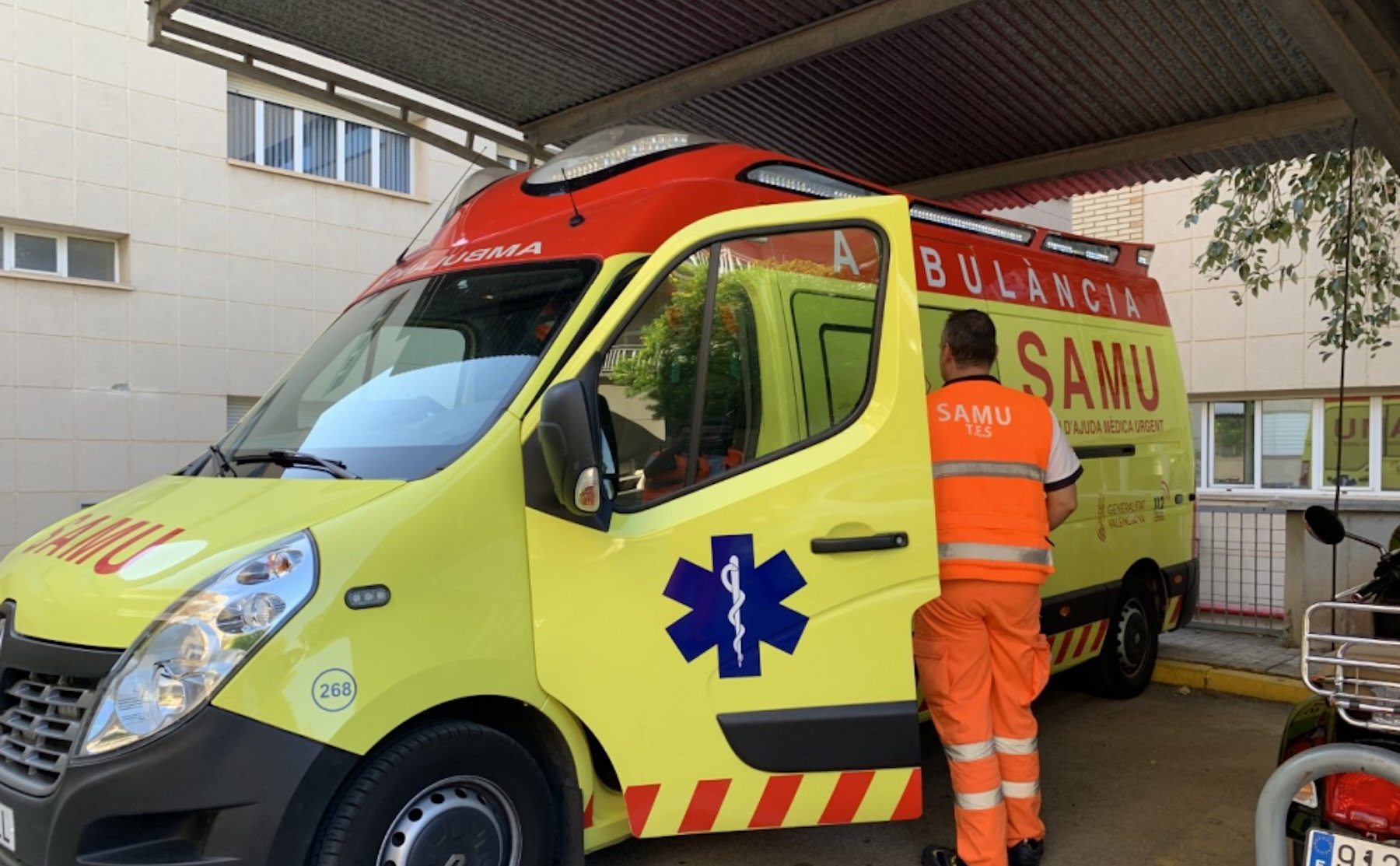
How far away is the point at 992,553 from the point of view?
136 inches

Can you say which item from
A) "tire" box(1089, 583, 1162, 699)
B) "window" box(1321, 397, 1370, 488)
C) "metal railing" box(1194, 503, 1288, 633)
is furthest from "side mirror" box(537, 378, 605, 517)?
"window" box(1321, 397, 1370, 488)

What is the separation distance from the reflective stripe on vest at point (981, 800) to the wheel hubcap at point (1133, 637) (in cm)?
275

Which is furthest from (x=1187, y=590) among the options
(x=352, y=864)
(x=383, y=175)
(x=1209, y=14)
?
(x=383, y=175)

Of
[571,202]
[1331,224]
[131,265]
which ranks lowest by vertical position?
[571,202]

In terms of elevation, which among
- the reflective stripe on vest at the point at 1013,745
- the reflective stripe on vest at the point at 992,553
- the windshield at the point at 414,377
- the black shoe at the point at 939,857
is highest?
the windshield at the point at 414,377

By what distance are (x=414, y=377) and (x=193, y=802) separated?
139cm

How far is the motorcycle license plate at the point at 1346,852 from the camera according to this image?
2.27m

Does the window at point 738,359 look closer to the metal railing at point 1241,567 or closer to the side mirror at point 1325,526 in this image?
the side mirror at point 1325,526

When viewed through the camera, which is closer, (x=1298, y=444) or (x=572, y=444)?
(x=572, y=444)

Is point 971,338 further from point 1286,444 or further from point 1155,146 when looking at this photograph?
point 1286,444

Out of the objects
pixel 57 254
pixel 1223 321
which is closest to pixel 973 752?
pixel 57 254

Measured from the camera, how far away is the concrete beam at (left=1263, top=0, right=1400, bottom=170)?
3.87 meters

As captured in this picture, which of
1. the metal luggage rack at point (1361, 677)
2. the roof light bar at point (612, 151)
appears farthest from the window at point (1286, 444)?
the metal luggage rack at point (1361, 677)

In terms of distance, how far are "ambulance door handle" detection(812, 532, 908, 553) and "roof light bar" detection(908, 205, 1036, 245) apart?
5.78 feet
